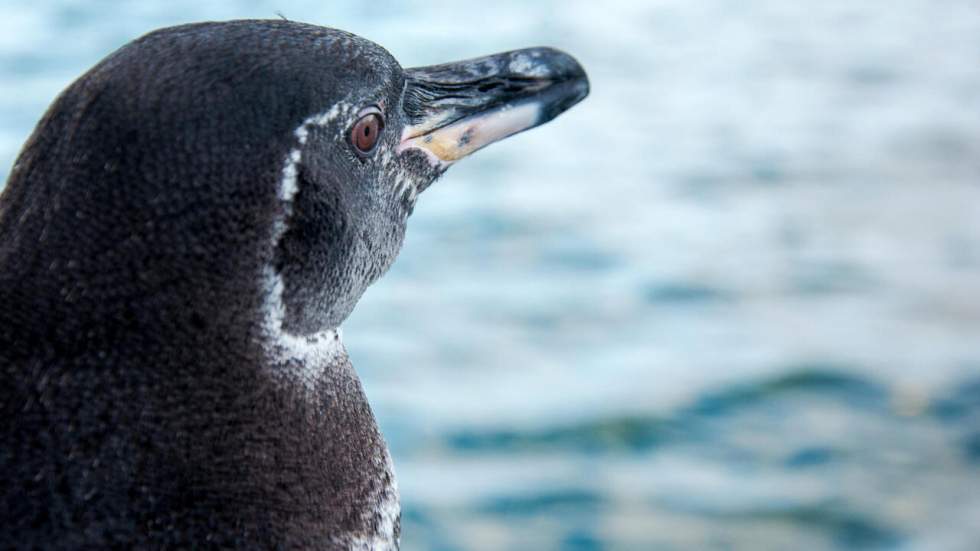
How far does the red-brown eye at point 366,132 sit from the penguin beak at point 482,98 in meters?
0.19

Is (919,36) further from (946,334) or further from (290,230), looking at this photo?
(290,230)

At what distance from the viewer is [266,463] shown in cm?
220

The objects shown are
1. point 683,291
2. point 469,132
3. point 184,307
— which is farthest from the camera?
point 683,291

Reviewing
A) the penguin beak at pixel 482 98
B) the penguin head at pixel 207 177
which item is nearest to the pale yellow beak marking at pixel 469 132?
the penguin beak at pixel 482 98

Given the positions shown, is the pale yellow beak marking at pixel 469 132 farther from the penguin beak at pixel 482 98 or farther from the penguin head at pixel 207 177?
the penguin head at pixel 207 177

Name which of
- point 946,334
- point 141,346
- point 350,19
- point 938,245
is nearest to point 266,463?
point 141,346

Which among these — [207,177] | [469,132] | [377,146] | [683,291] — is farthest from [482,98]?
[683,291]

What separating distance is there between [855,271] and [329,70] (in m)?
5.07

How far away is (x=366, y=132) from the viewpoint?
254 centimetres

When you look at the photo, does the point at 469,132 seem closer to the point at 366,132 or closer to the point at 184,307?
the point at 366,132

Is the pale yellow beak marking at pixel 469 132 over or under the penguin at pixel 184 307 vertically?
over

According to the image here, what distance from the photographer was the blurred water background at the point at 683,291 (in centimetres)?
582

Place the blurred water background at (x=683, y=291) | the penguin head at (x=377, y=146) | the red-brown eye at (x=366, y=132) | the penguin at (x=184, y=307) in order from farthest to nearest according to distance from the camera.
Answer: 1. the blurred water background at (x=683, y=291)
2. the red-brown eye at (x=366, y=132)
3. the penguin head at (x=377, y=146)
4. the penguin at (x=184, y=307)

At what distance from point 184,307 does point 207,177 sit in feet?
0.61
